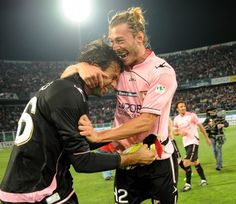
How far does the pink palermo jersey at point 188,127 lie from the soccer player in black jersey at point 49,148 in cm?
769

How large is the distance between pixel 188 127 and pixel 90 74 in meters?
7.87

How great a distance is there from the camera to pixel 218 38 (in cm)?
5800

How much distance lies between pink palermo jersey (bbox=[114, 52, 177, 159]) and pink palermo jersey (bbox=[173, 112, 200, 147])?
260 inches

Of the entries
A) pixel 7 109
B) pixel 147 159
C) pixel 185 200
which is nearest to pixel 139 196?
pixel 147 159

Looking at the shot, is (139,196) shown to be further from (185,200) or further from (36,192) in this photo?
(185,200)

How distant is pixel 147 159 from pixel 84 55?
39.9 inches

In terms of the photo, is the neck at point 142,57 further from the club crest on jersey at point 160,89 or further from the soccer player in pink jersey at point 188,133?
the soccer player in pink jersey at point 188,133

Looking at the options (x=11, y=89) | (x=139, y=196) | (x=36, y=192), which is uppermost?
(x=11, y=89)

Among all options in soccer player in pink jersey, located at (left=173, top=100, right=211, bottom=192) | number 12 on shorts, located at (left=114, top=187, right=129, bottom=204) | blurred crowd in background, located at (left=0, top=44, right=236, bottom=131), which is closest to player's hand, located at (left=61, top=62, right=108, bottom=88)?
number 12 on shorts, located at (left=114, top=187, right=129, bottom=204)

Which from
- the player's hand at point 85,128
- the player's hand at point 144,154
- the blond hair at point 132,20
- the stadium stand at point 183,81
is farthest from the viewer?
the stadium stand at point 183,81

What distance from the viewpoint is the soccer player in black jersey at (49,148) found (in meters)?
2.74

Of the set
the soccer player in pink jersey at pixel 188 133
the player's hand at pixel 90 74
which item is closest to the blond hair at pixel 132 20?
the player's hand at pixel 90 74

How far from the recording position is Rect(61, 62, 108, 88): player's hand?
9.73 ft

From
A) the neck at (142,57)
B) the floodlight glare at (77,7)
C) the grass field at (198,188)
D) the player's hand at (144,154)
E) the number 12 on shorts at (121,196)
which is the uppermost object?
the floodlight glare at (77,7)
